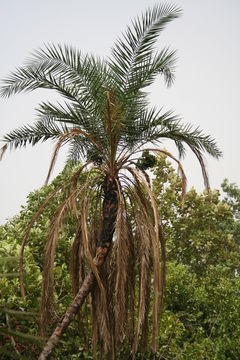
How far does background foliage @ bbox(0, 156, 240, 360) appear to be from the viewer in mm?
7660

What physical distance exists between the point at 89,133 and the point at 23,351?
4.08 m

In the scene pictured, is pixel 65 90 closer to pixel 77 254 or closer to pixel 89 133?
pixel 89 133

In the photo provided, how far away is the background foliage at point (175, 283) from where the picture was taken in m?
7.66

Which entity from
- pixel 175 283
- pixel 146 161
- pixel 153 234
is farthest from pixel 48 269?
pixel 175 283

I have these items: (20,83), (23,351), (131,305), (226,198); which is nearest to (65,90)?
(20,83)

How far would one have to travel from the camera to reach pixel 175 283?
12844 mm

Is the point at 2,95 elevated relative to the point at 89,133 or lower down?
elevated

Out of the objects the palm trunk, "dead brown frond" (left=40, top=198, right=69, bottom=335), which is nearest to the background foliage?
"dead brown frond" (left=40, top=198, right=69, bottom=335)

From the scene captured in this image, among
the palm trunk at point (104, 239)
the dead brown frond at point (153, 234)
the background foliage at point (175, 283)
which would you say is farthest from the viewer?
the background foliage at point (175, 283)

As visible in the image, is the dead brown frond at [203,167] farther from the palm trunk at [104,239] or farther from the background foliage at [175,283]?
the palm trunk at [104,239]

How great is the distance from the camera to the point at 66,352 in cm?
830

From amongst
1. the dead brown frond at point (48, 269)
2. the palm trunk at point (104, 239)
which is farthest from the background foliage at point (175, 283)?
the palm trunk at point (104, 239)

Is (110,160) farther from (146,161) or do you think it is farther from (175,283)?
(175,283)

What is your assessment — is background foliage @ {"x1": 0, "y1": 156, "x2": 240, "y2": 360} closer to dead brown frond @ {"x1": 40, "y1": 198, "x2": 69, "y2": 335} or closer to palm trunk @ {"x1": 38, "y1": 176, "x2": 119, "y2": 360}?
dead brown frond @ {"x1": 40, "y1": 198, "x2": 69, "y2": 335}
